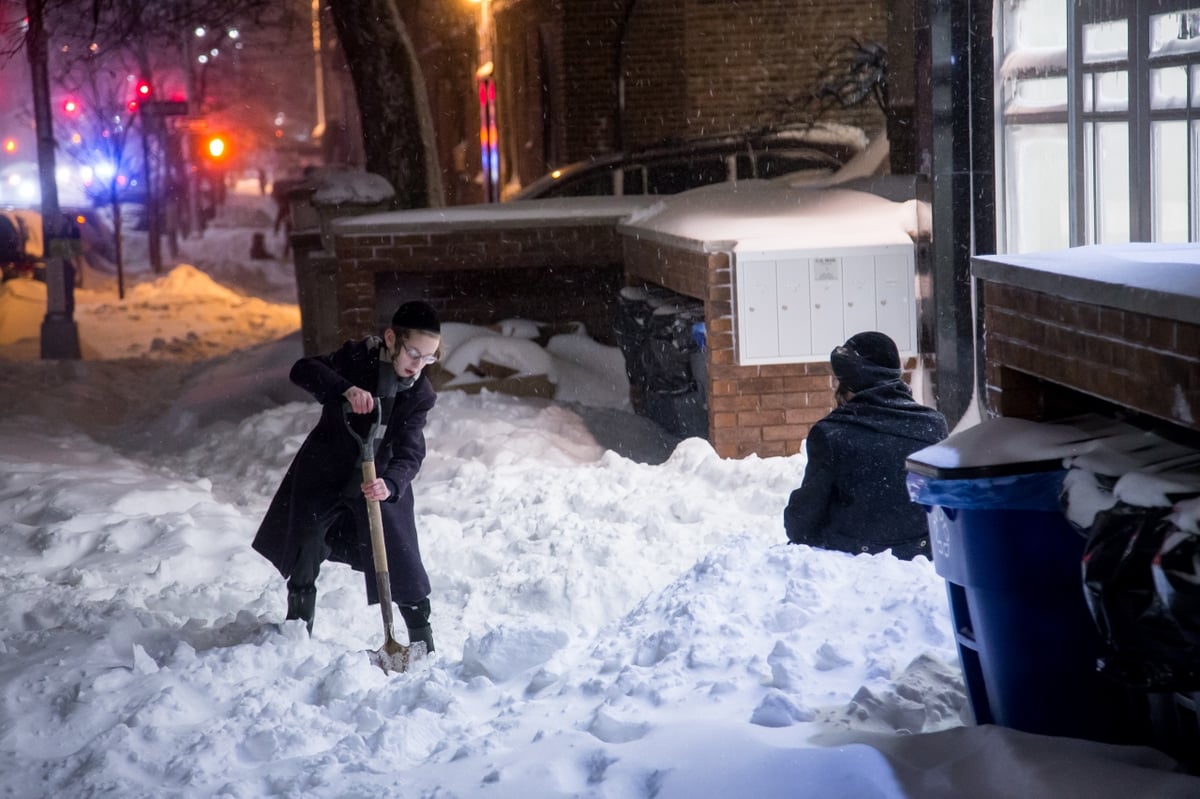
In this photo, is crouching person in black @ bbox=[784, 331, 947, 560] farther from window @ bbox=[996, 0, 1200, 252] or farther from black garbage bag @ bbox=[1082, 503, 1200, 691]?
black garbage bag @ bbox=[1082, 503, 1200, 691]

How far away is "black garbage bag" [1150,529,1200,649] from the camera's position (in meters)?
2.90

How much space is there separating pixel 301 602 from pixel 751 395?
148 inches

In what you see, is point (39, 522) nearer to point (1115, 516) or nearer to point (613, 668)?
point (613, 668)

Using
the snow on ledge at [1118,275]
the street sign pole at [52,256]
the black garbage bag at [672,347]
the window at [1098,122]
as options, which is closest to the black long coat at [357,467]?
the snow on ledge at [1118,275]

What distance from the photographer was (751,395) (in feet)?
29.7

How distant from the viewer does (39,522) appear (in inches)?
336

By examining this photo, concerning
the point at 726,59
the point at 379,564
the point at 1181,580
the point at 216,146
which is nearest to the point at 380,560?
the point at 379,564

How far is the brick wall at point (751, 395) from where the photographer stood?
8.91m

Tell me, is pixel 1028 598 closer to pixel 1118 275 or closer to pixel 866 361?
pixel 1118 275

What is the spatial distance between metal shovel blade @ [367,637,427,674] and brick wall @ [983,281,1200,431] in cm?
241

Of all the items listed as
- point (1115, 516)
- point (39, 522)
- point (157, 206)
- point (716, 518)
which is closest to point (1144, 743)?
point (1115, 516)

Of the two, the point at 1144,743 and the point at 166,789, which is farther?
the point at 166,789

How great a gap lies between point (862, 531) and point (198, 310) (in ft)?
60.4

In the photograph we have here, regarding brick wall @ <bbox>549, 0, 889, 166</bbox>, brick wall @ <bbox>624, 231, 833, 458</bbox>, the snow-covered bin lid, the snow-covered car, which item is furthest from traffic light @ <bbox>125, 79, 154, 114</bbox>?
brick wall @ <bbox>624, 231, 833, 458</bbox>
